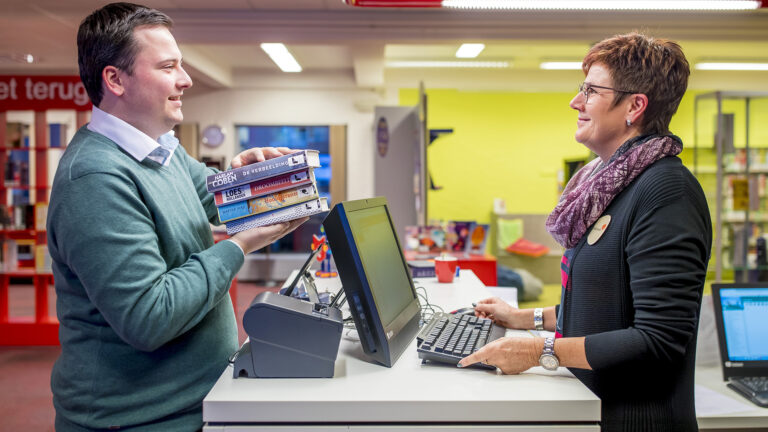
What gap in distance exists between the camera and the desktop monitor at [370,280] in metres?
1.20

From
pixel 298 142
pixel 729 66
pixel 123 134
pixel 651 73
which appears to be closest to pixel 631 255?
pixel 651 73

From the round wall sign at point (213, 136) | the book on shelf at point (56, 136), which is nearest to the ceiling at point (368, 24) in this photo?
the book on shelf at point (56, 136)

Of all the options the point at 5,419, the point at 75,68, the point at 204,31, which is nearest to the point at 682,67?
the point at 5,419

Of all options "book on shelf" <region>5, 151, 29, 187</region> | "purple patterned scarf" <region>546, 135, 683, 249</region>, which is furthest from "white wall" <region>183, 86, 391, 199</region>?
"purple patterned scarf" <region>546, 135, 683, 249</region>

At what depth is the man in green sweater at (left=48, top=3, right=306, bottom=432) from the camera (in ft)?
3.39

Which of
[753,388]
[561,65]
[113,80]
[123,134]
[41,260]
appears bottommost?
[753,388]

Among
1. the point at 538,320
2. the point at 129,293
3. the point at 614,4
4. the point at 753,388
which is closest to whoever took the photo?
the point at 129,293

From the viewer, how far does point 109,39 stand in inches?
45.6

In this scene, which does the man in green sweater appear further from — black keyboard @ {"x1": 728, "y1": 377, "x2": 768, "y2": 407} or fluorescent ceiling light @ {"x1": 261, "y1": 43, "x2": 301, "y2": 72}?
fluorescent ceiling light @ {"x1": 261, "y1": 43, "x2": 301, "y2": 72}

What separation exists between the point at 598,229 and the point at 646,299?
21 centimetres

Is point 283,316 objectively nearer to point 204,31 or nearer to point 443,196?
point 204,31

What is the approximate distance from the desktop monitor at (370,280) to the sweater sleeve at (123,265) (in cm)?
30

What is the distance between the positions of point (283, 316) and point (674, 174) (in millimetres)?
906

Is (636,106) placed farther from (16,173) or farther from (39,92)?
(16,173)
